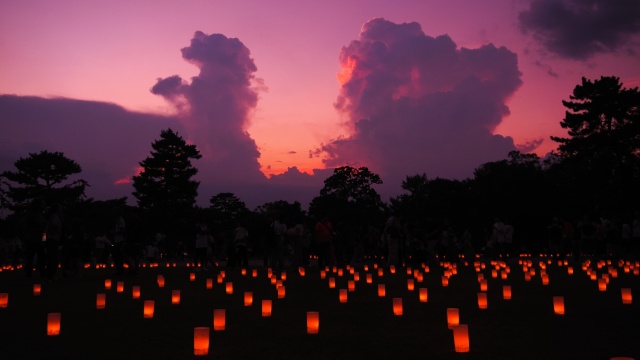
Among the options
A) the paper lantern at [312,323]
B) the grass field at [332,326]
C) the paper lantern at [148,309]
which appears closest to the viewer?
the grass field at [332,326]

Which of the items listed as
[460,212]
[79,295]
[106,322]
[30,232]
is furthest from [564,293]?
[460,212]

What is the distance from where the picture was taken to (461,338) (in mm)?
5352

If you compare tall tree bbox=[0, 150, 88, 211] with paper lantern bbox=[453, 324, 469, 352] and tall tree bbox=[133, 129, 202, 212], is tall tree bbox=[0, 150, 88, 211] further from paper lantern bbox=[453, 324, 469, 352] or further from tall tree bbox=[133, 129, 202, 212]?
paper lantern bbox=[453, 324, 469, 352]

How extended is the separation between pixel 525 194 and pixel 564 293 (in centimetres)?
4540

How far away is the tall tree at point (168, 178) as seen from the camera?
67.6 meters

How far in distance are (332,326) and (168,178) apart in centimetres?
6431

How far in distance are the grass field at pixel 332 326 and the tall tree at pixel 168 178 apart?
5720 centimetres

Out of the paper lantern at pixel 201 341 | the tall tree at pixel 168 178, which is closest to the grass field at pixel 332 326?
the paper lantern at pixel 201 341

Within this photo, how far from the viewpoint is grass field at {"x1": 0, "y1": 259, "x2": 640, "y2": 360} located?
18.3 feet

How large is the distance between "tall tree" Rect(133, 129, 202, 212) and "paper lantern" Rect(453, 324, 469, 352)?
211ft

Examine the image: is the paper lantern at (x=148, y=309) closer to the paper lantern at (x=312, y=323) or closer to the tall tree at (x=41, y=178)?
the paper lantern at (x=312, y=323)

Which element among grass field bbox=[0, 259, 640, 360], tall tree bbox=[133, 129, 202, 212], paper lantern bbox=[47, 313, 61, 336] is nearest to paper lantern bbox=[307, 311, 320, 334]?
grass field bbox=[0, 259, 640, 360]

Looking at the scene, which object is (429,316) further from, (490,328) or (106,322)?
(106,322)

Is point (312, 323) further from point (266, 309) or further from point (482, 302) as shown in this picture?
point (482, 302)
